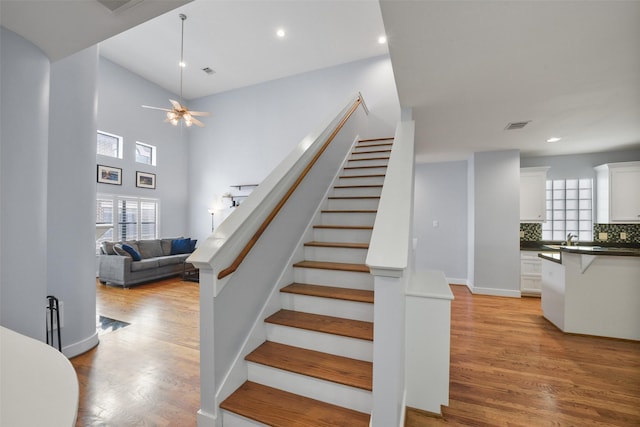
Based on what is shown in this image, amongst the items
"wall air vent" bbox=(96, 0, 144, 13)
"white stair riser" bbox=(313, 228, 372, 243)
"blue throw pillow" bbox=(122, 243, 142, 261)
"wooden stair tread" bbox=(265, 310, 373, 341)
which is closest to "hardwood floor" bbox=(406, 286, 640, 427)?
"wooden stair tread" bbox=(265, 310, 373, 341)

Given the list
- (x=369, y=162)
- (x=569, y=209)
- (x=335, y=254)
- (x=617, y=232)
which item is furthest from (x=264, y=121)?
(x=617, y=232)

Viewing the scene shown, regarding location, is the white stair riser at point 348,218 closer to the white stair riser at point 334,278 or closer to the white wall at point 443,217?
the white stair riser at point 334,278

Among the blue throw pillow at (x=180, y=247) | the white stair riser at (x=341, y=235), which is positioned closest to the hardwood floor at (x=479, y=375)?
the white stair riser at (x=341, y=235)

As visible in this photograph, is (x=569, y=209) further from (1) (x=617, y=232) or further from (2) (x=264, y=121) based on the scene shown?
(2) (x=264, y=121)

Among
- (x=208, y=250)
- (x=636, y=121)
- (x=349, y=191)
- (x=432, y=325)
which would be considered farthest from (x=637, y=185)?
(x=208, y=250)

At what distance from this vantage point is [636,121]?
3.21 m

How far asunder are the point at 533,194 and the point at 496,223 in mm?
926

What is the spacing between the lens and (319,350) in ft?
6.15

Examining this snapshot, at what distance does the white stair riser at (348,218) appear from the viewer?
2.90m

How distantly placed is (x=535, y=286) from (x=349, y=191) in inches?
149

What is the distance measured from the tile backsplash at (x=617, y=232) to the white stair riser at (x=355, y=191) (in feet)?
14.7

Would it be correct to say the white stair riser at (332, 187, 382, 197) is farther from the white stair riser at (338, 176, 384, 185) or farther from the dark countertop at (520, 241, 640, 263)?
the dark countertop at (520, 241, 640, 263)

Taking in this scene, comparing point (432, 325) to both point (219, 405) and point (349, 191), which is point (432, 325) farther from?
point (349, 191)

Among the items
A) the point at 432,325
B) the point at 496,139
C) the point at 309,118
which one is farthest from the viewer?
the point at 309,118
